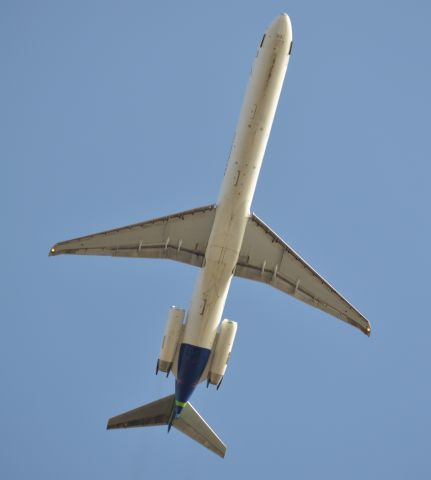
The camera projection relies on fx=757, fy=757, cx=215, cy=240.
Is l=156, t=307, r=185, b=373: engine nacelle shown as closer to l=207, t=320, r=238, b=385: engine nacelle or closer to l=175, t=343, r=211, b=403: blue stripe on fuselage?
l=175, t=343, r=211, b=403: blue stripe on fuselage

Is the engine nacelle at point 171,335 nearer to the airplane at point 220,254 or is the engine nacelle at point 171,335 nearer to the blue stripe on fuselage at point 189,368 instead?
the airplane at point 220,254

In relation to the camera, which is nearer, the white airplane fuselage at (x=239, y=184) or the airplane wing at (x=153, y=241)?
the white airplane fuselage at (x=239, y=184)

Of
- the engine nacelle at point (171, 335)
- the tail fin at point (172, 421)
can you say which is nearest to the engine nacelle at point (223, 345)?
the engine nacelle at point (171, 335)

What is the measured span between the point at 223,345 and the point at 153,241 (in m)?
6.56

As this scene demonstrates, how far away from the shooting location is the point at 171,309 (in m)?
37.9

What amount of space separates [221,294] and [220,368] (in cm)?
429

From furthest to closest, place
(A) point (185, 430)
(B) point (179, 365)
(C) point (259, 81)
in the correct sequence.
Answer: (A) point (185, 430), (B) point (179, 365), (C) point (259, 81)

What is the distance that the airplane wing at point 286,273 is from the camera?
A: 3834 cm

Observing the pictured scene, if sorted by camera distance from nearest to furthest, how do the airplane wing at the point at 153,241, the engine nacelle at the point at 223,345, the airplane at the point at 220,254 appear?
1. the airplane at the point at 220,254
2. the engine nacelle at the point at 223,345
3. the airplane wing at the point at 153,241

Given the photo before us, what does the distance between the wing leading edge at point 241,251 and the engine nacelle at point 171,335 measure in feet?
9.92

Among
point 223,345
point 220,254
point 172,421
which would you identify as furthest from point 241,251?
point 172,421

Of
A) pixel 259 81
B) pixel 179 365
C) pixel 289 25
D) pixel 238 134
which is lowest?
pixel 179 365

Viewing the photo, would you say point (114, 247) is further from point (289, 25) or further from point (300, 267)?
point (289, 25)

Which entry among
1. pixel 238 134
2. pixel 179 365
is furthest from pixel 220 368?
pixel 238 134
